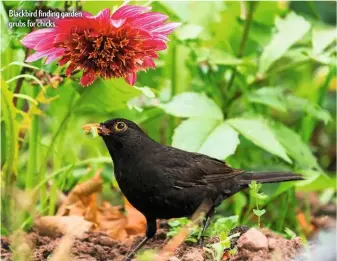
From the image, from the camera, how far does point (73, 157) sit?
3.84 m

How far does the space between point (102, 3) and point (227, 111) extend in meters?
1.05

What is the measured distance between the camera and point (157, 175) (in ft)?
10.1

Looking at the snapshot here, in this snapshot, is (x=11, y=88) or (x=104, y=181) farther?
(x=104, y=181)

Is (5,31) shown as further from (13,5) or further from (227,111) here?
(227,111)

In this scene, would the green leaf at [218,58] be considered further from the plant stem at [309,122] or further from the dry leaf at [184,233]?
the dry leaf at [184,233]

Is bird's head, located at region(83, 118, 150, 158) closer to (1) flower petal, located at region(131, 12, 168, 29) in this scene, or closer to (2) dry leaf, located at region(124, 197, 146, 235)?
(1) flower petal, located at region(131, 12, 168, 29)

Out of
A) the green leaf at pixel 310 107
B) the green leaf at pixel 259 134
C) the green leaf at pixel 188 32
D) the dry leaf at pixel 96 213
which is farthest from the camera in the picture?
the green leaf at pixel 310 107

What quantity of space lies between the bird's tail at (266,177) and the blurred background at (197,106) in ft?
0.33

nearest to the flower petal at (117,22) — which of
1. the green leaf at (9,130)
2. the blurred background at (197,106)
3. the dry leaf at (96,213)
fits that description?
the blurred background at (197,106)

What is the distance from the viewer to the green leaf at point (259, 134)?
3.53 m

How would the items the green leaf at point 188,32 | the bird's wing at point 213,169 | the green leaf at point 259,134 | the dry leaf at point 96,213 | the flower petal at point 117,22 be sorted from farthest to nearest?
the green leaf at point 188,32, the dry leaf at point 96,213, the green leaf at point 259,134, the bird's wing at point 213,169, the flower petal at point 117,22

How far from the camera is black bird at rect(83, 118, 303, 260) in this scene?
3053mm

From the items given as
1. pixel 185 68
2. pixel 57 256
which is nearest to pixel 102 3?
pixel 185 68

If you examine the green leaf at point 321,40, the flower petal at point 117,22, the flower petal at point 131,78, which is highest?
the flower petal at point 117,22
